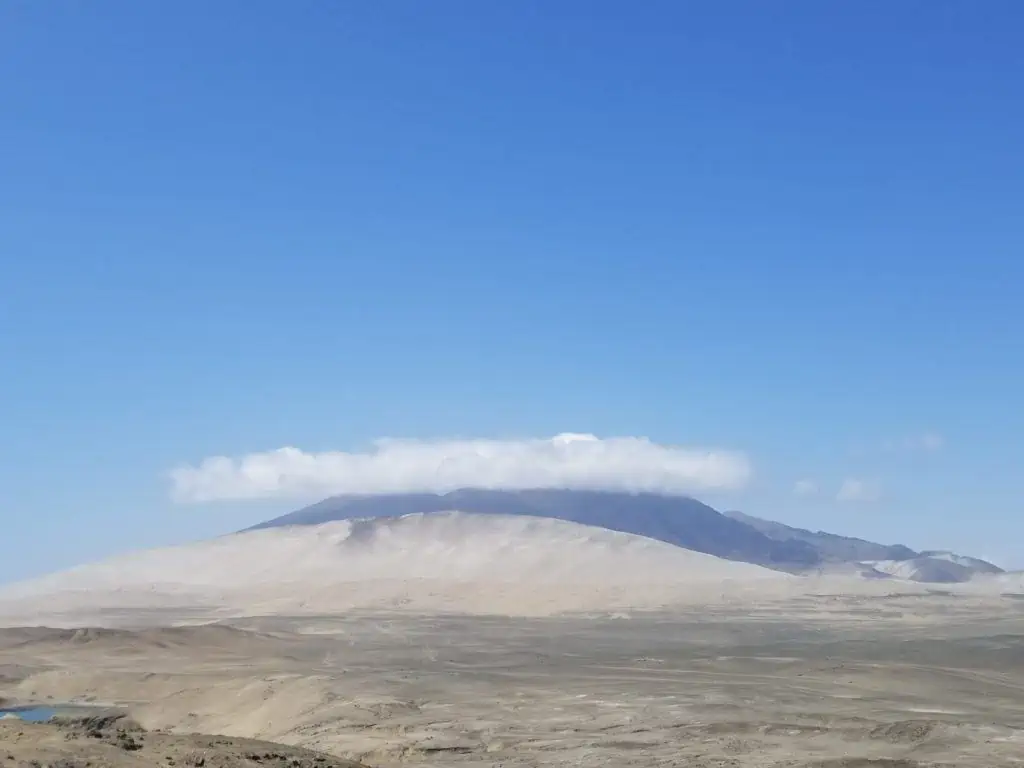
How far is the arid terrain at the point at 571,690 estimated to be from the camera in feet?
112

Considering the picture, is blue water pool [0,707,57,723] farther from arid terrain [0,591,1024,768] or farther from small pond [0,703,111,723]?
arid terrain [0,591,1024,768]

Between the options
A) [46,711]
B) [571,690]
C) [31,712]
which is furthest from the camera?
[46,711]

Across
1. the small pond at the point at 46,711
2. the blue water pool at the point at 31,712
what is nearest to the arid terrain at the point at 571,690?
the small pond at the point at 46,711

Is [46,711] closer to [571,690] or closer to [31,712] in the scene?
[31,712]

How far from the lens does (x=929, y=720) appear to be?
37469 mm

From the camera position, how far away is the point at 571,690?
49.2 meters

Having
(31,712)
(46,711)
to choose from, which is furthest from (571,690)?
(31,712)

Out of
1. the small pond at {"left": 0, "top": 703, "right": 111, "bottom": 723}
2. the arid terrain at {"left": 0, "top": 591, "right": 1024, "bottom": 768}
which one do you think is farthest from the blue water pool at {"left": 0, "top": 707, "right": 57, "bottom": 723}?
the arid terrain at {"left": 0, "top": 591, "right": 1024, "bottom": 768}

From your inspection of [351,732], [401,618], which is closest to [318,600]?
[401,618]

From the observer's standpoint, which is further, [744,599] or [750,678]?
[744,599]

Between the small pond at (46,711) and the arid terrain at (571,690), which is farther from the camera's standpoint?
the small pond at (46,711)

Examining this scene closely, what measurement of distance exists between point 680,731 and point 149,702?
29.8 m

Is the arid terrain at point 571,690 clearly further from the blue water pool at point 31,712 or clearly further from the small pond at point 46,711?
the blue water pool at point 31,712

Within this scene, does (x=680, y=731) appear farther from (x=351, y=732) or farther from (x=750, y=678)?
(x=750, y=678)
